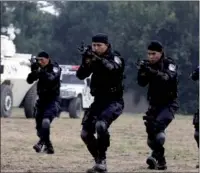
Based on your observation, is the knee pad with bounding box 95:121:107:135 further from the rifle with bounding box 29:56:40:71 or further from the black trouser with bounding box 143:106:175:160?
the rifle with bounding box 29:56:40:71

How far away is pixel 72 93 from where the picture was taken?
28406 millimetres

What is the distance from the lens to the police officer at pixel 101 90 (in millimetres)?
9391

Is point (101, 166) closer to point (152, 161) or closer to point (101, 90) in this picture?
point (101, 90)

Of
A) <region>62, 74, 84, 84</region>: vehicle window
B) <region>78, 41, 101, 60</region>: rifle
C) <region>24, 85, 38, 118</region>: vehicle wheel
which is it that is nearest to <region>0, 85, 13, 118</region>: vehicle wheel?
<region>24, 85, 38, 118</region>: vehicle wheel

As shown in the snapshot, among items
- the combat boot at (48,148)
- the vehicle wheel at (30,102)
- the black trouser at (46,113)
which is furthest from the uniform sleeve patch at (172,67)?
the vehicle wheel at (30,102)

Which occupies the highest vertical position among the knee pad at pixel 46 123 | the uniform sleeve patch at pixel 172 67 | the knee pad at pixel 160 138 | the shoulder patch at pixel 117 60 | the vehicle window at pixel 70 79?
the shoulder patch at pixel 117 60

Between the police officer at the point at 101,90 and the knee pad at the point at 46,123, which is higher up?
the police officer at the point at 101,90

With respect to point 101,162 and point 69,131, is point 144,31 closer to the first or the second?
point 69,131

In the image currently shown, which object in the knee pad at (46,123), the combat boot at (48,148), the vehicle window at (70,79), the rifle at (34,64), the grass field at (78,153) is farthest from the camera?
the vehicle window at (70,79)

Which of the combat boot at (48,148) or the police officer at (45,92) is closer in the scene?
the police officer at (45,92)

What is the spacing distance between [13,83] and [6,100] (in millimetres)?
1161

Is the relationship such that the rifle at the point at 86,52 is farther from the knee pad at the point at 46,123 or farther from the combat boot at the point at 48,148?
the combat boot at the point at 48,148

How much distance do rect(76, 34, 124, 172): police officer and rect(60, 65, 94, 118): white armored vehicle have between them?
18.2 metres

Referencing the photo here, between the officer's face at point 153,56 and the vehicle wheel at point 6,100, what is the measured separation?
50.2ft
